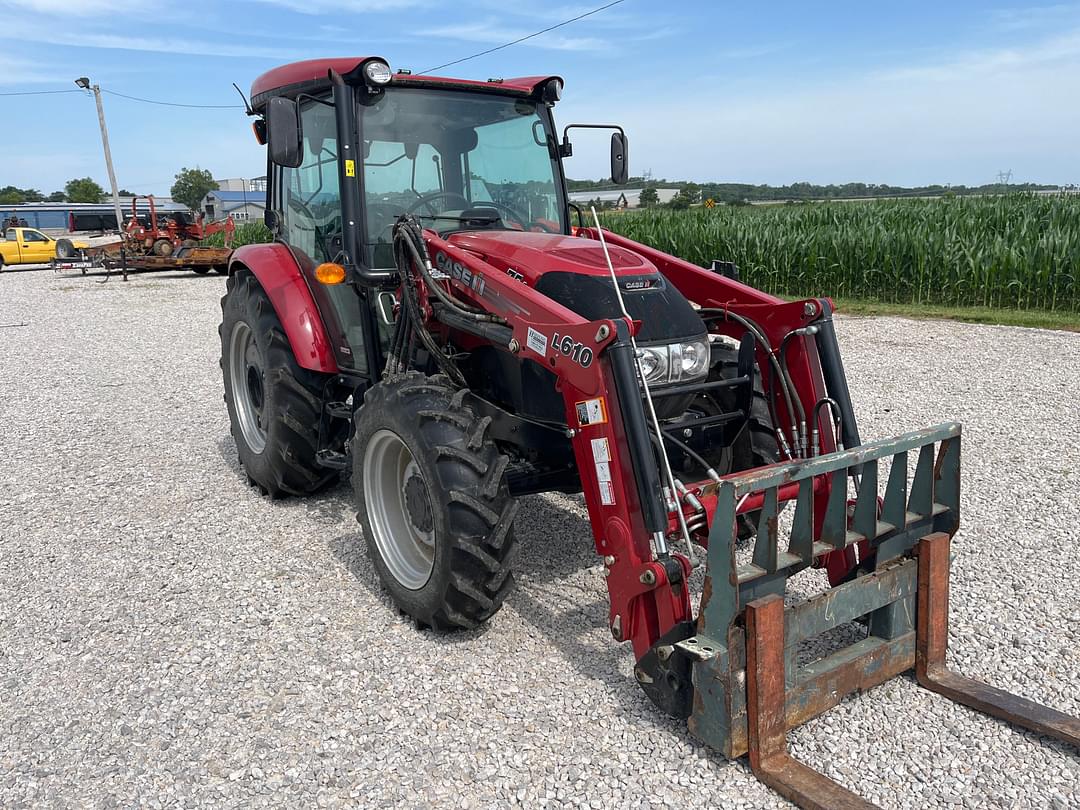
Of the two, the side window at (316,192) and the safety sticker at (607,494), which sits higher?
the side window at (316,192)

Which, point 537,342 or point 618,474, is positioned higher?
point 537,342

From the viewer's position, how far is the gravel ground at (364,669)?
2676mm

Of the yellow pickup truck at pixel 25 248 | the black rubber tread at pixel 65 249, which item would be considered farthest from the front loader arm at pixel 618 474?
the yellow pickup truck at pixel 25 248

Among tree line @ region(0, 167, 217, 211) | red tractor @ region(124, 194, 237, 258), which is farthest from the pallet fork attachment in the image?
tree line @ region(0, 167, 217, 211)

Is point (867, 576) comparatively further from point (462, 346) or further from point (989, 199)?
point (989, 199)

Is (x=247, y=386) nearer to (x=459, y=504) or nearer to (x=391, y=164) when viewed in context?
(x=391, y=164)

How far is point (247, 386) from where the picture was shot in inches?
220

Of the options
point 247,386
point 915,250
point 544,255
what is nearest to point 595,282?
point 544,255

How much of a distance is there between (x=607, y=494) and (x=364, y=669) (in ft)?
4.07

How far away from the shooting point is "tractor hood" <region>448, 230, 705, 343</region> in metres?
3.42

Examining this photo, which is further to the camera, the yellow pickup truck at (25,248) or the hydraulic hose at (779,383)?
the yellow pickup truck at (25,248)

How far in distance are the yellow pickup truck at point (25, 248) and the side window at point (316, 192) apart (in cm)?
2549

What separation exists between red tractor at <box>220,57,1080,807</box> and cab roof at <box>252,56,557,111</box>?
0.06 feet

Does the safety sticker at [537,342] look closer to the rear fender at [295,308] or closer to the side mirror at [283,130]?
the side mirror at [283,130]
